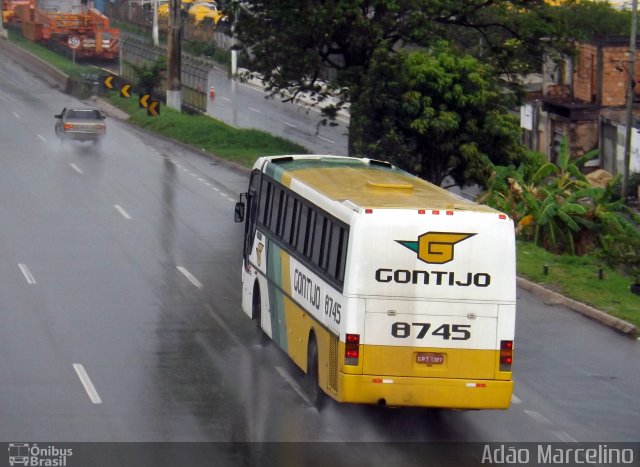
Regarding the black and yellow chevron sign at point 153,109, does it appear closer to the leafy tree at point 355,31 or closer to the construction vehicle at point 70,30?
the leafy tree at point 355,31

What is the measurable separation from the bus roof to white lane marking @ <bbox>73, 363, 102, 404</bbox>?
4.09 meters

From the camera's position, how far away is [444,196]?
1831cm

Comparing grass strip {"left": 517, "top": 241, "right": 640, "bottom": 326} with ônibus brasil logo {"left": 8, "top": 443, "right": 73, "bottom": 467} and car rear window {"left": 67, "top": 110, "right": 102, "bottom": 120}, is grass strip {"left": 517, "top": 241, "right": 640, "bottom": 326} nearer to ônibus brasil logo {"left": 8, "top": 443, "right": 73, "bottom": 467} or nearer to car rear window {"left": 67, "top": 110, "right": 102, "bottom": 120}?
ônibus brasil logo {"left": 8, "top": 443, "right": 73, "bottom": 467}

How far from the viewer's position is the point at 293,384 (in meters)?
19.3

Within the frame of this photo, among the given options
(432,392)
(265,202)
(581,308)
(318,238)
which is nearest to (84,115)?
(581,308)

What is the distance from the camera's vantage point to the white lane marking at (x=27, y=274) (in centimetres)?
2603

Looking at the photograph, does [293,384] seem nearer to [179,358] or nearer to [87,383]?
[179,358]

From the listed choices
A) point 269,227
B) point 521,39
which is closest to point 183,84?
point 521,39

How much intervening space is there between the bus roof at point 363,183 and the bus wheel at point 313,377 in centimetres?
203

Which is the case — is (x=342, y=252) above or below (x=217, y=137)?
above

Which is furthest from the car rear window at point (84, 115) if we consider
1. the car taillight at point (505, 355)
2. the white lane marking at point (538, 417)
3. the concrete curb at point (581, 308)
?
the car taillight at point (505, 355)

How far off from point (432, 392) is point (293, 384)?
3.38 meters

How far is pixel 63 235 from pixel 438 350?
660 inches

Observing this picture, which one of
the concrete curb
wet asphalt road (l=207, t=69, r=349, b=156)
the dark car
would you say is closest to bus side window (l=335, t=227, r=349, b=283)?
the concrete curb
